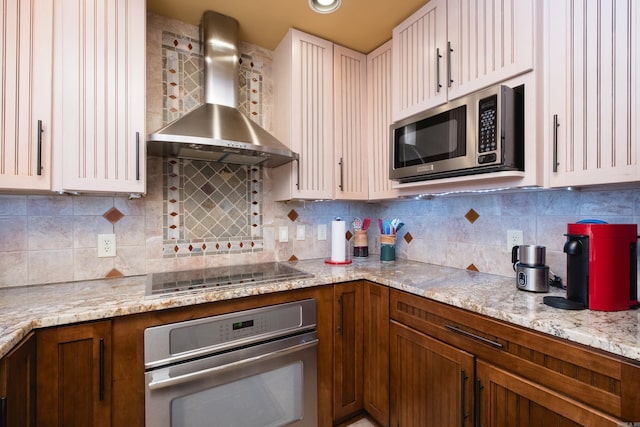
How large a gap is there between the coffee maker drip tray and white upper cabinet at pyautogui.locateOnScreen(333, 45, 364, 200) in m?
1.21

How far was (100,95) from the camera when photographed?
4.32 ft

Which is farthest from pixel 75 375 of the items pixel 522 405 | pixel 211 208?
pixel 522 405

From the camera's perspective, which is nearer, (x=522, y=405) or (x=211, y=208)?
(x=522, y=405)

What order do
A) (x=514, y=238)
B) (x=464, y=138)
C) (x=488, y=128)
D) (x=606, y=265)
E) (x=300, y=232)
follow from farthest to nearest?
(x=300, y=232) < (x=514, y=238) < (x=464, y=138) < (x=488, y=128) < (x=606, y=265)

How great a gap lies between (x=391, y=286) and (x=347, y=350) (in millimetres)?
459

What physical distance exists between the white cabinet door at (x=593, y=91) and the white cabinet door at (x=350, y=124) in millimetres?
1128

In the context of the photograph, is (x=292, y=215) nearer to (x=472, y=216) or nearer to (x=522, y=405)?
(x=472, y=216)

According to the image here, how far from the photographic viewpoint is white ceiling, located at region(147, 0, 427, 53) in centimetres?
162

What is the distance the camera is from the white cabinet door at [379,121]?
1.95m

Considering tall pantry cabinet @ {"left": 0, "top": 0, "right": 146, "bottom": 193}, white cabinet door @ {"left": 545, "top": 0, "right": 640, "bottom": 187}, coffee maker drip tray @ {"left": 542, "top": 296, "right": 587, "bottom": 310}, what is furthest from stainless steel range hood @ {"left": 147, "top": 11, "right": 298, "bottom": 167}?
coffee maker drip tray @ {"left": 542, "top": 296, "right": 587, "bottom": 310}

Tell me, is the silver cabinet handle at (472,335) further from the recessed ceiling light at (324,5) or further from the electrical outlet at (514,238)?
the recessed ceiling light at (324,5)

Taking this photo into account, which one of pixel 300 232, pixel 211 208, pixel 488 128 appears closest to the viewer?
pixel 488 128

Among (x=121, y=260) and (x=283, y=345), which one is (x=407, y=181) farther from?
(x=121, y=260)

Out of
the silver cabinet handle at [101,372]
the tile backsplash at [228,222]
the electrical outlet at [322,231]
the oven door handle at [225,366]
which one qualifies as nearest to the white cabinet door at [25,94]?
the tile backsplash at [228,222]
